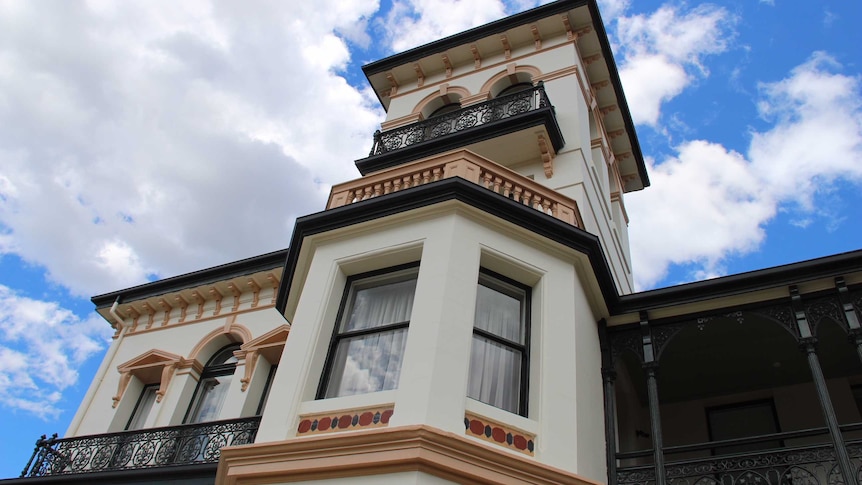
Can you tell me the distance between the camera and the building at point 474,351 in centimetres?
791

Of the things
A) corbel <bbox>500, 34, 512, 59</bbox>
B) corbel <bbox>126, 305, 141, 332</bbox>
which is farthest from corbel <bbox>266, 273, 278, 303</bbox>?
corbel <bbox>500, 34, 512, 59</bbox>

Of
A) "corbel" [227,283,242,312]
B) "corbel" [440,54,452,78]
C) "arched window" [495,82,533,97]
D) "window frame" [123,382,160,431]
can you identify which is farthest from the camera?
"corbel" [440,54,452,78]

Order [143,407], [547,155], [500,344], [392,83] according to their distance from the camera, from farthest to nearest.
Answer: [392,83], [143,407], [547,155], [500,344]

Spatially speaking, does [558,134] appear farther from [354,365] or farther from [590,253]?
[354,365]

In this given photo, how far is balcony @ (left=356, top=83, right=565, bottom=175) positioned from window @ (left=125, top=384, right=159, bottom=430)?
23.2 ft

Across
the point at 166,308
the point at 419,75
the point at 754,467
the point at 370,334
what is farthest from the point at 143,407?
the point at 754,467

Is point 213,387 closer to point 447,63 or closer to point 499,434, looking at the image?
point 499,434

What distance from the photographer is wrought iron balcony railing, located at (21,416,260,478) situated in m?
11.8

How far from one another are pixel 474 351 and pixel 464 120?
765 cm

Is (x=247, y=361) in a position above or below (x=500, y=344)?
above

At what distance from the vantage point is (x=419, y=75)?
61.2ft

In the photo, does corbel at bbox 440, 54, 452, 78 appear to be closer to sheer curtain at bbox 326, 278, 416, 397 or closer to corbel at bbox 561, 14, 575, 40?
corbel at bbox 561, 14, 575, 40

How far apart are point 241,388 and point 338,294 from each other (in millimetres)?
4802

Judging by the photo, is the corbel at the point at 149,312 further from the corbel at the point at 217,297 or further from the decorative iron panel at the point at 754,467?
the decorative iron panel at the point at 754,467
